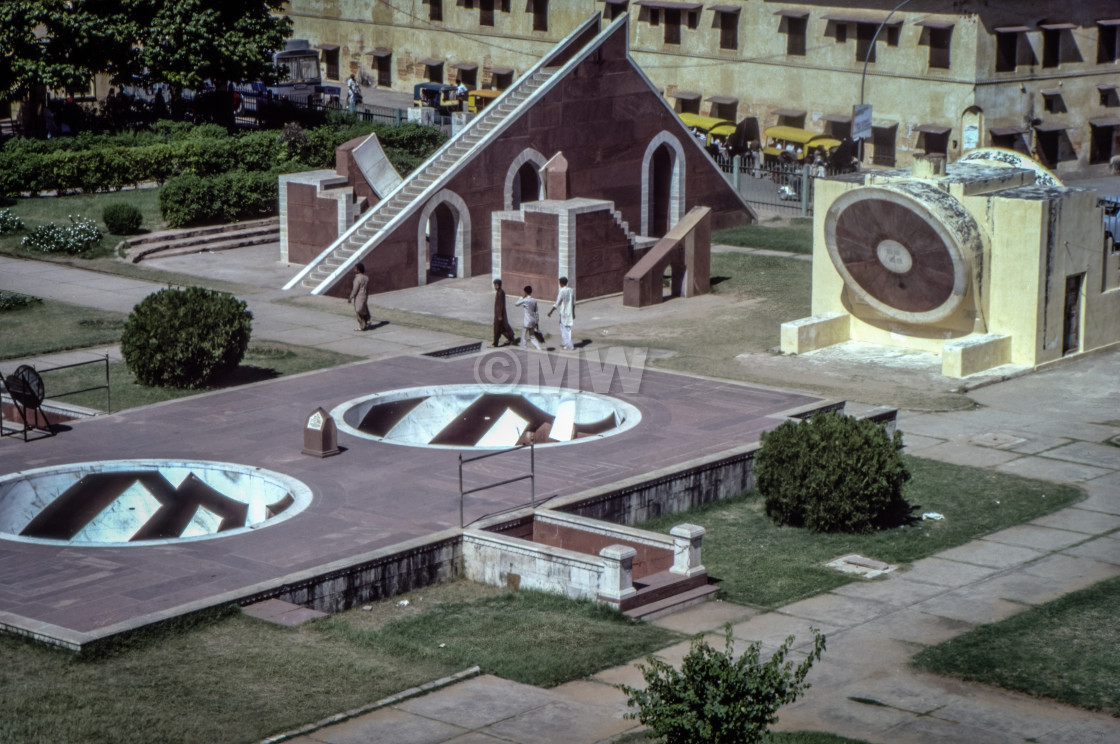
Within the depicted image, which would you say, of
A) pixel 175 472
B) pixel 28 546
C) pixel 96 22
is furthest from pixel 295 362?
pixel 96 22

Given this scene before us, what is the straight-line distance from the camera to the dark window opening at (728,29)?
6384 centimetres

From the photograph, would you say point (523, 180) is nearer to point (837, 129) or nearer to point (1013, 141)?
point (837, 129)

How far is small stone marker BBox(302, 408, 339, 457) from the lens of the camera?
24219mm

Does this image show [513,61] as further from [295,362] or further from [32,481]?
[32,481]

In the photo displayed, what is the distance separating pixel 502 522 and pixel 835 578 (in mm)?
4196

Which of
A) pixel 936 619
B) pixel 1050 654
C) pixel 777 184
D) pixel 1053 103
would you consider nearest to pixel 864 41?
pixel 1053 103

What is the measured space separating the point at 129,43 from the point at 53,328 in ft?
70.7

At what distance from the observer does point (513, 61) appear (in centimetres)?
7131

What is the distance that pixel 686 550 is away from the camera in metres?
20.3

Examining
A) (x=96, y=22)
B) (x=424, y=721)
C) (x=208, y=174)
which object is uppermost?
(x=96, y=22)

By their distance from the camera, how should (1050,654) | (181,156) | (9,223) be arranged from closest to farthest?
(1050,654) → (9,223) → (181,156)

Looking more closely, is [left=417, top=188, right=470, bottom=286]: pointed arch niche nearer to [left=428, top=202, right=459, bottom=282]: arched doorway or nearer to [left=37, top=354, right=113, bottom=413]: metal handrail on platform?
[left=428, top=202, right=459, bottom=282]: arched doorway

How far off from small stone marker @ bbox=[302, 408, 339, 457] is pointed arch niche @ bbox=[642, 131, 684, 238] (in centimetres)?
2236

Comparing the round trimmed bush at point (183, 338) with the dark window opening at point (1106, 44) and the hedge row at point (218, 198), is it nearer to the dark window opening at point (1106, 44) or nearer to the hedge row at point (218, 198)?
the hedge row at point (218, 198)
